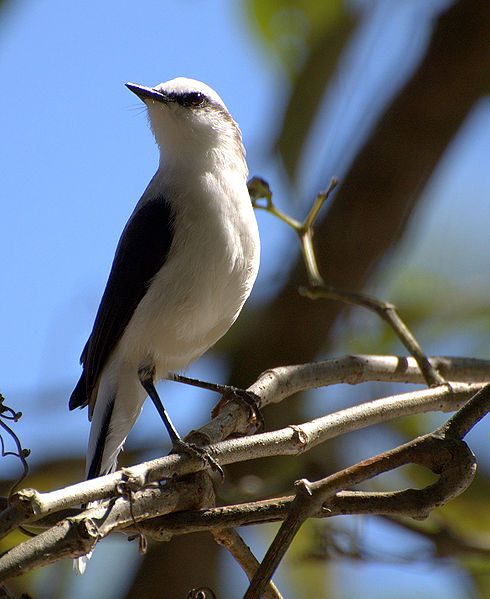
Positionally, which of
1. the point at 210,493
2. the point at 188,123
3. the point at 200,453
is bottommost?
the point at 210,493

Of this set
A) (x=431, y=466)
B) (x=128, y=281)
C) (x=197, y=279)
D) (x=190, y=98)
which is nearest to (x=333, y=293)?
(x=197, y=279)

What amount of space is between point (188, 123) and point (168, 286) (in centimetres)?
92

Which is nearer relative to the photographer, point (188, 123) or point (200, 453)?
point (200, 453)

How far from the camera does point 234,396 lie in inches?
114

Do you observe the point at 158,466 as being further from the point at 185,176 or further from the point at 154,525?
the point at 185,176

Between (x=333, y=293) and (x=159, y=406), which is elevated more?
(x=333, y=293)

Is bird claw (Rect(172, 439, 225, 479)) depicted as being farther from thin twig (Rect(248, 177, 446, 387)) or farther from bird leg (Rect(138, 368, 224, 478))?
thin twig (Rect(248, 177, 446, 387))

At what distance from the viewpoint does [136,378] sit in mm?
3293

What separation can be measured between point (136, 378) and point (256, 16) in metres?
2.89

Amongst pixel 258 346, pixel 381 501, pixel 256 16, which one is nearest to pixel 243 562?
pixel 381 501

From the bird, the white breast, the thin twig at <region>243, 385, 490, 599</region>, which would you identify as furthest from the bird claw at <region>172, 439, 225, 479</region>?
the white breast

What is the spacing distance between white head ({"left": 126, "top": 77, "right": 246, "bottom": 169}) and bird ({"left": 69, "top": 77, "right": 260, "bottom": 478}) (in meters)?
0.01

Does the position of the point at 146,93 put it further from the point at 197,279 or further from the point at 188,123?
the point at 197,279

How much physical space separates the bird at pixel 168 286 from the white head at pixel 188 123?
0.01m
